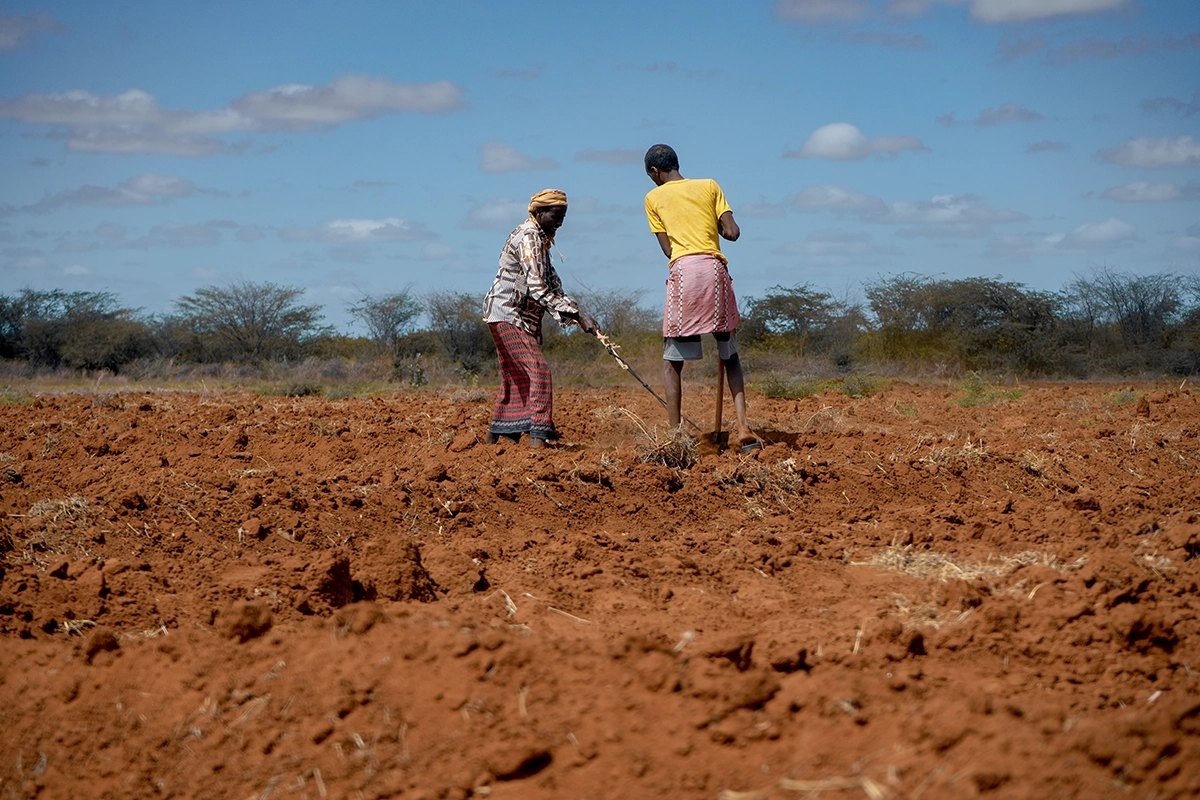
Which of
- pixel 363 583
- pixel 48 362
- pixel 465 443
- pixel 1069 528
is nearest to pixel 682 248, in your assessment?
pixel 465 443

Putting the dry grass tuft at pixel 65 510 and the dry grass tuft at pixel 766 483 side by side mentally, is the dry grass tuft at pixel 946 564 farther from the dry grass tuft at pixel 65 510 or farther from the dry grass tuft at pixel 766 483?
the dry grass tuft at pixel 65 510

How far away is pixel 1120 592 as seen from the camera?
390 centimetres

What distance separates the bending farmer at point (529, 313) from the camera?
7305 mm

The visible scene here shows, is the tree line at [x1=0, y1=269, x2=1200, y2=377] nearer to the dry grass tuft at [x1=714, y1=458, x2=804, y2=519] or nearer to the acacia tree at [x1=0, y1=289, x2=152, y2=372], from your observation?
the acacia tree at [x1=0, y1=289, x2=152, y2=372]

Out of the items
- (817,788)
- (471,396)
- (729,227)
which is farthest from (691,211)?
(471,396)

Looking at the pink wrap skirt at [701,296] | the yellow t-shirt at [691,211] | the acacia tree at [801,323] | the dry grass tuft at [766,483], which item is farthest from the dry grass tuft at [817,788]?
the acacia tree at [801,323]

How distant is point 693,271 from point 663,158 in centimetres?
77

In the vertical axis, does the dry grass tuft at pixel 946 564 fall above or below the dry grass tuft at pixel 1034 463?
below

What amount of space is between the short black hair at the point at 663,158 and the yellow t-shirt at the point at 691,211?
111 millimetres

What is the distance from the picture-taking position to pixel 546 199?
7316mm

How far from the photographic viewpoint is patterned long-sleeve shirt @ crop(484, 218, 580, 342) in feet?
23.9

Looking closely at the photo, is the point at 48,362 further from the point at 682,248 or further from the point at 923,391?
the point at 682,248

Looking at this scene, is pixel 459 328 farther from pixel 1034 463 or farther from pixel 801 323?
pixel 1034 463

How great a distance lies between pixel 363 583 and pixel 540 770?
188 centimetres
